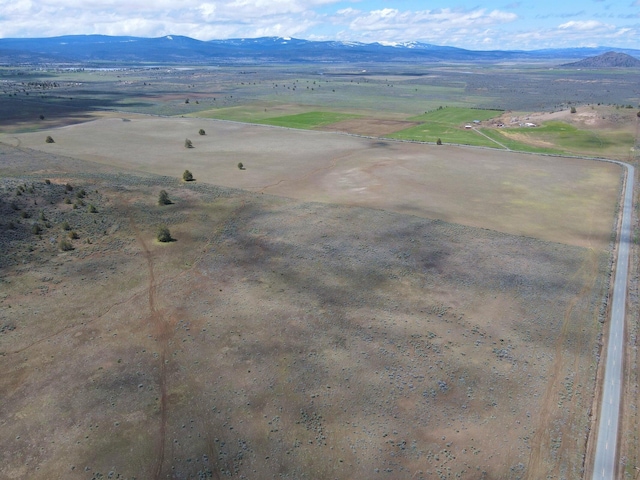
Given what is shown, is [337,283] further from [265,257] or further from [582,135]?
[582,135]

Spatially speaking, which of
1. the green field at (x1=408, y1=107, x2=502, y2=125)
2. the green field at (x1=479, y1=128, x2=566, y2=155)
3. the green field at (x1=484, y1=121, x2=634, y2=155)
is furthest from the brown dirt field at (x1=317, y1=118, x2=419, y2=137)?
the green field at (x1=484, y1=121, x2=634, y2=155)

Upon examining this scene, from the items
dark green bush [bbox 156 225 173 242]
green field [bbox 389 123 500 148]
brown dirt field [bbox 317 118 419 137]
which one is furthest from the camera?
brown dirt field [bbox 317 118 419 137]

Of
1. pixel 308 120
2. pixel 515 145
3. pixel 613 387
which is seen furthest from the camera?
pixel 308 120

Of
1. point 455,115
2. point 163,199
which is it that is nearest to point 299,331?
point 163,199

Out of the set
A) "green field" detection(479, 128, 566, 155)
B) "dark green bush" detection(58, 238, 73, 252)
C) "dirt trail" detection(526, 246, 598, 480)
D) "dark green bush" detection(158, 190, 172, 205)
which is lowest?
"dirt trail" detection(526, 246, 598, 480)

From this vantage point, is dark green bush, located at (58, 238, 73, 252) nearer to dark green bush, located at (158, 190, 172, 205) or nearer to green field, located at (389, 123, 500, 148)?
dark green bush, located at (158, 190, 172, 205)

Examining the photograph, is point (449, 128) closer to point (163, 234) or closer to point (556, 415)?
point (163, 234)
